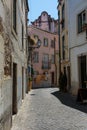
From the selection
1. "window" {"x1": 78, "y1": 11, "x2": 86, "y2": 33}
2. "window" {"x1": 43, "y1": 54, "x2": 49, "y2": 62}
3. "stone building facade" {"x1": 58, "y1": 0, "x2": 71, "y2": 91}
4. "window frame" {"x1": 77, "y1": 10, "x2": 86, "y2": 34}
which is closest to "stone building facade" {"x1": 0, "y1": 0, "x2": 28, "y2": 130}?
"window" {"x1": 78, "y1": 11, "x2": 86, "y2": 33}

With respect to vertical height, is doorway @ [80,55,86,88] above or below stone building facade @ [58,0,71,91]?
below

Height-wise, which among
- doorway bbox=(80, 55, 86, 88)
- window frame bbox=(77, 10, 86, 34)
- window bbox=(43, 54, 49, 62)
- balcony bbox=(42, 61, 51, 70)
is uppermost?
window frame bbox=(77, 10, 86, 34)

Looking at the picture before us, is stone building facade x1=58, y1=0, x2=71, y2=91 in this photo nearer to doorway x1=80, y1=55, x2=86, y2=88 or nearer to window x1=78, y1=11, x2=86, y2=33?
doorway x1=80, y1=55, x2=86, y2=88

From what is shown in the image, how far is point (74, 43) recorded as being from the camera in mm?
21219

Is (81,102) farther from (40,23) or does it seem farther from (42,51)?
(40,23)

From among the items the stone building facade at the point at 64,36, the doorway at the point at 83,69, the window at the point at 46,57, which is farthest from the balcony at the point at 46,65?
the doorway at the point at 83,69

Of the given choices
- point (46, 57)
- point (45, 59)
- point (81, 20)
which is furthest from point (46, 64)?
point (81, 20)

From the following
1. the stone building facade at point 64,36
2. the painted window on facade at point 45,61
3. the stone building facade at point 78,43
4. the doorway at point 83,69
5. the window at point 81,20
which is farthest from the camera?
the painted window on facade at point 45,61

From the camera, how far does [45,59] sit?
165 ft

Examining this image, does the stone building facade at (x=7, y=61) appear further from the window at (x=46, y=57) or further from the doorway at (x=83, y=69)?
the window at (x=46, y=57)

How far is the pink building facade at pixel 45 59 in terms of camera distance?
47269 millimetres

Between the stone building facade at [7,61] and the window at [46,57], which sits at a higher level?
the window at [46,57]

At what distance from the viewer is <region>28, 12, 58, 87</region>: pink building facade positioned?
47.3 metres

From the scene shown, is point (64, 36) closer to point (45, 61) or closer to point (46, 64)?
point (45, 61)
